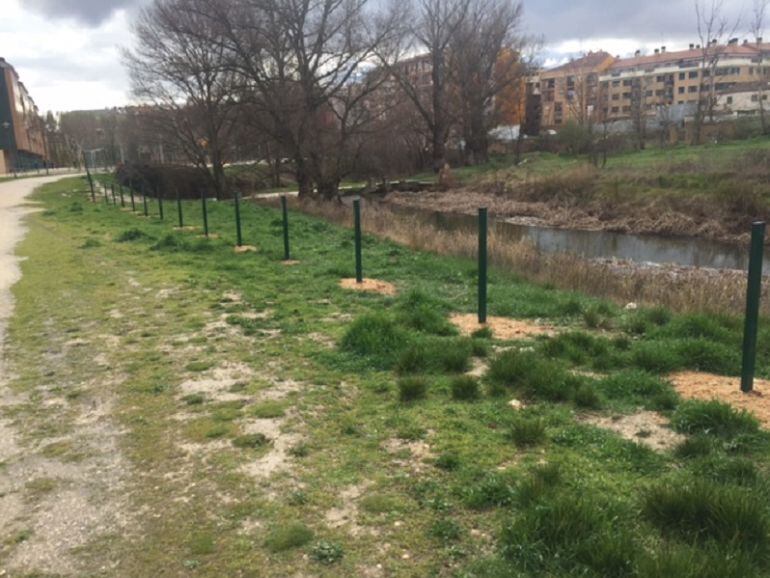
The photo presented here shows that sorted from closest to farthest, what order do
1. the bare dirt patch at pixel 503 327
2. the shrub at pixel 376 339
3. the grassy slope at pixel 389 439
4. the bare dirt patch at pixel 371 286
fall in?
the grassy slope at pixel 389 439 → the shrub at pixel 376 339 → the bare dirt patch at pixel 503 327 → the bare dirt patch at pixel 371 286

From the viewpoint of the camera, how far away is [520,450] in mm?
4086

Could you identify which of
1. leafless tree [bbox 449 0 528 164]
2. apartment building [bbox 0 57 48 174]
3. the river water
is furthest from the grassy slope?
apartment building [bbox 0 57 48 174]

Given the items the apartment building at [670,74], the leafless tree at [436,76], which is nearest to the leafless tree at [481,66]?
the leafless tree at [436,76]

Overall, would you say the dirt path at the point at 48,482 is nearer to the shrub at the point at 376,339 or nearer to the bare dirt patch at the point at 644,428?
the shrub at the point at 376,339

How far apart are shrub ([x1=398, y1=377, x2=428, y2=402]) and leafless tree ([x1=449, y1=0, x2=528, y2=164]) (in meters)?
50.4

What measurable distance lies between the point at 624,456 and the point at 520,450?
0.61 meters

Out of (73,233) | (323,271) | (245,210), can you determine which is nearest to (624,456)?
(323,271)

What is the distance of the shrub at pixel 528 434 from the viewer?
4176mm

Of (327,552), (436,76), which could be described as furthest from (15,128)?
(327,552)

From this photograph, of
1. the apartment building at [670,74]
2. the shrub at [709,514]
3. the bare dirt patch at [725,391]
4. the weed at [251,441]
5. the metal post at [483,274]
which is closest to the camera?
the shrub at [709,514]

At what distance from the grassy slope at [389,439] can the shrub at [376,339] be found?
0.03 m

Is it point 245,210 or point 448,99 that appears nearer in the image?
point 245,210

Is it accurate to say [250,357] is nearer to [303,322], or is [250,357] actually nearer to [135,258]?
[303,322]

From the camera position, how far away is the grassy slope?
9.98 feet
